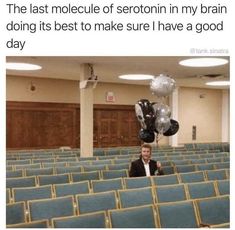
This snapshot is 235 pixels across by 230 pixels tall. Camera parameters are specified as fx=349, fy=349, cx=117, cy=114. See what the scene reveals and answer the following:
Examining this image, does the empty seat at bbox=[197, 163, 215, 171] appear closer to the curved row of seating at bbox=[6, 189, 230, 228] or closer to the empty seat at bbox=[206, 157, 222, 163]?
the empty seat at bbox=[206, 157, 222, 163]

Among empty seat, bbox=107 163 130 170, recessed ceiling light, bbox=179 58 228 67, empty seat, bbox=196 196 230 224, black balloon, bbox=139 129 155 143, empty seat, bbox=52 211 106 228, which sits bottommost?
empty seat, bbox=196 196 230 224

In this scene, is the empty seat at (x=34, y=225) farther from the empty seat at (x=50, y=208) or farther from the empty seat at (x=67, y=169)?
the empty seat at (x=67, y=169)

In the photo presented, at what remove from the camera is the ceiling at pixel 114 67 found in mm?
8695

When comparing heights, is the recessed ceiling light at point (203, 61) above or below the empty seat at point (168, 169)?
above

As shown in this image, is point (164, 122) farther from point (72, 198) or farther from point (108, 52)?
point (108, 52)

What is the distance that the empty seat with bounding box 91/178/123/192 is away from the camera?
4719 mm

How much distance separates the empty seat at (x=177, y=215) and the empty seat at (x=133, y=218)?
105 millimetres

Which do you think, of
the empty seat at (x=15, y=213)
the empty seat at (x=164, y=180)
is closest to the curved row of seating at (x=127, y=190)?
the empty seat at (x=164, y=180)

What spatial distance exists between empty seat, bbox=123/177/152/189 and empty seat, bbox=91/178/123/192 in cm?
12

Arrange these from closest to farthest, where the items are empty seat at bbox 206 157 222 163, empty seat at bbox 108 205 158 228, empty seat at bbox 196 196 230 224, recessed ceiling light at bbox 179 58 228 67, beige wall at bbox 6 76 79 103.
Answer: empty seat at bbox 108 205 158 228 < empty seat at bbox 196 196 230 224 < empty seat at bbox 206 157 222 163 < recessed ceiling light at bbox 179 58 228 67 < beige wall at bbox 6 76 79 103

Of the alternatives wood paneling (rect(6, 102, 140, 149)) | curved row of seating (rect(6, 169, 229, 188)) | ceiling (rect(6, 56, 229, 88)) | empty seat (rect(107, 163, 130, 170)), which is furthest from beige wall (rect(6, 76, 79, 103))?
curved row of seating (rect(6, 169, 229, 188))
